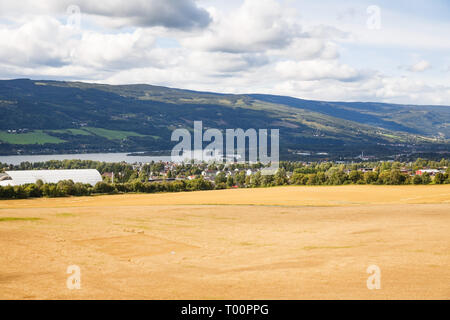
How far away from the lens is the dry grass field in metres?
19.4

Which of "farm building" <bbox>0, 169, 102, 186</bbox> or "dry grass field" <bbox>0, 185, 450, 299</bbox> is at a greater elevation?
"dry grass field" <bbox>0, 185, 450, 299</bbox>

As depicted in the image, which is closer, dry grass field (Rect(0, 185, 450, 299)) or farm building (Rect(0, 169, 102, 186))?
dry grass field (Rect(0, 185, 450, 299))

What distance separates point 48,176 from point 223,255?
9546cm

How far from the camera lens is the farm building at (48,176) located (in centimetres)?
10762

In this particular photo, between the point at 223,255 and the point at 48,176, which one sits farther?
the point at 48,176

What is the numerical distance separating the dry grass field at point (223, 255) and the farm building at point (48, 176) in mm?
68797

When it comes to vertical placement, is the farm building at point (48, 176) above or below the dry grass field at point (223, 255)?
below

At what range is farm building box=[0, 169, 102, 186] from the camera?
107625mm

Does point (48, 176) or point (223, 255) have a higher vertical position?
point (223, 255)

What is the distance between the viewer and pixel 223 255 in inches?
1070

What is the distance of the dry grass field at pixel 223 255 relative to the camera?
63.7 feet

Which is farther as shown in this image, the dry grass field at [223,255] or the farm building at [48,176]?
the farm building at [48,176]

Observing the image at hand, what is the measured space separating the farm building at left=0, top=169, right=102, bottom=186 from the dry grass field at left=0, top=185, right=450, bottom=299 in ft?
226
